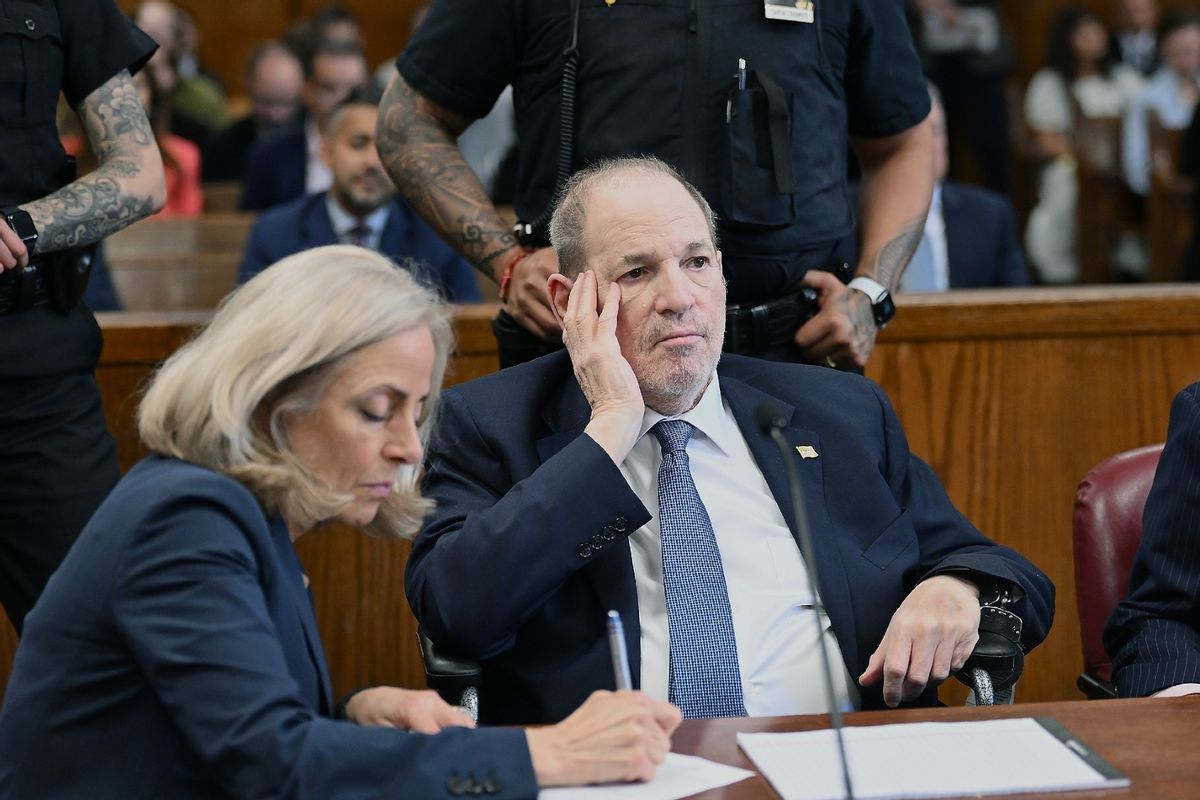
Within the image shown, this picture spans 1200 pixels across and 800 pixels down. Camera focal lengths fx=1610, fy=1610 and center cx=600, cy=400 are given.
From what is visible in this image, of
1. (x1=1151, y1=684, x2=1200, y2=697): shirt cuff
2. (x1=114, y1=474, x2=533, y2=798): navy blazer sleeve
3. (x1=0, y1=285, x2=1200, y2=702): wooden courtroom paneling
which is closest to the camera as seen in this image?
(x1=114, y1=474, x2=533, y2=798): navy blazer sleeve

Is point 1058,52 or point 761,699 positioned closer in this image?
point 761,699

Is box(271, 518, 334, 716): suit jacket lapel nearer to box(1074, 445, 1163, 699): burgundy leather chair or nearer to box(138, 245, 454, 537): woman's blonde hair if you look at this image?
box(138, 245, 454, 537): woman's blonde hair

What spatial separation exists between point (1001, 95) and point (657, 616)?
25.6 feet

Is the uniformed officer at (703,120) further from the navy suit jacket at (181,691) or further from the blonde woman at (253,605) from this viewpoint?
the navy suit jacket at (181,691)

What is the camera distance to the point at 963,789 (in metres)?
1.58

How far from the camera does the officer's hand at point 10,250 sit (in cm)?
254

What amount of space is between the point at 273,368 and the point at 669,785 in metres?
0.58

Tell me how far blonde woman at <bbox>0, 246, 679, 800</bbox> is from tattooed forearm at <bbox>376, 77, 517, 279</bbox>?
3.72 feet

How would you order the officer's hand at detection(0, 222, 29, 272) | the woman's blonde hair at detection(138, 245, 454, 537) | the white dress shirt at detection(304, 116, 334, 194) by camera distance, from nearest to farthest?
the woman's blonde hair at detection(138, 245, 454, 537) → the officer's hand at detection(0, 222, 29, 272) → the white dress shirt at detection(304, 116, 334, 194)

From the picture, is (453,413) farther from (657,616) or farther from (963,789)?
(963,789)

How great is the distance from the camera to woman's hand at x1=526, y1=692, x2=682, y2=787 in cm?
161

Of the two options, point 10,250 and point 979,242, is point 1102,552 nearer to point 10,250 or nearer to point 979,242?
point 10,250

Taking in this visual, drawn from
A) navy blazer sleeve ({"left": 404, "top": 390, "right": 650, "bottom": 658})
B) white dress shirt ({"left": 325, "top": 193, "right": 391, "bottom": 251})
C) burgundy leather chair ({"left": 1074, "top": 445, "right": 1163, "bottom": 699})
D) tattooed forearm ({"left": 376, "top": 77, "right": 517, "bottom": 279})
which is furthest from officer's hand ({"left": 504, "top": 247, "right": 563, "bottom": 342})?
white dress shirt ({"left": 325, "top": 193, "right": 391, "bottom": 251})

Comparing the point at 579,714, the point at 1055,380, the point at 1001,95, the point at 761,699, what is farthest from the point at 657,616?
the point at 1001,95
